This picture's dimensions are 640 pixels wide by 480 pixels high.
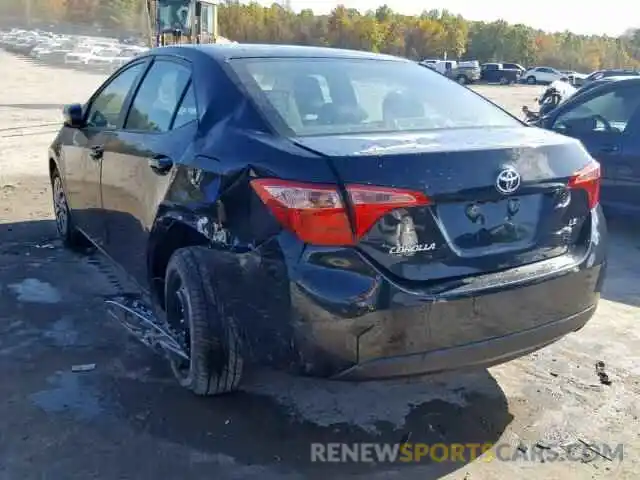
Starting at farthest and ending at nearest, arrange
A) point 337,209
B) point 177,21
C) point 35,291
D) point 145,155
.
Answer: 1. point 177,21
2. point 35,291
3. point 145,155
4. point 337,209

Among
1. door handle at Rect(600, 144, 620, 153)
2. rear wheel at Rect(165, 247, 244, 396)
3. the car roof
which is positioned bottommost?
rear wheel at Rect(165, 247, 244, 396)

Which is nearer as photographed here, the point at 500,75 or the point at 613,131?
the point at 613,131

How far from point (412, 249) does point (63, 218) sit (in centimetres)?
413

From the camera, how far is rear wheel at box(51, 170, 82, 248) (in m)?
5.79

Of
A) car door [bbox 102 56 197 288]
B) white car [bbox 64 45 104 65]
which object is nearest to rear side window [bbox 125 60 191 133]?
car door [bbox 102 56 197 288]

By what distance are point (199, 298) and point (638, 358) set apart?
259cm

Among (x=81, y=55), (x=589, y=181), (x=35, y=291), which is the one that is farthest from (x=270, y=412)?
(x=81, y=55)

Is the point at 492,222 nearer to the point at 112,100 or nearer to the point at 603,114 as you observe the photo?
the point at 112,100

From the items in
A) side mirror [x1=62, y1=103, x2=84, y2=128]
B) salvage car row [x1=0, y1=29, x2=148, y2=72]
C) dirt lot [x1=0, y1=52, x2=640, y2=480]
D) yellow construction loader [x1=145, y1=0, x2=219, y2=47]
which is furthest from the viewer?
salvage car row [x1=0, y1=29, x2=148, y2=72]

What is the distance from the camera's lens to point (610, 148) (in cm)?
669

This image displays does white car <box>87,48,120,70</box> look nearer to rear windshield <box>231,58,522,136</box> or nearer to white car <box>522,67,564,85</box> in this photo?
rear windshield <box>231,58,522,136</box>

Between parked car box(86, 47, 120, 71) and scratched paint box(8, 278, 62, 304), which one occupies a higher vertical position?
scratched paint box(8, 278, 62, 304)

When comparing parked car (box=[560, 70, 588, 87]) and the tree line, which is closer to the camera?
parked car (box=[560, 70, 588, 87])

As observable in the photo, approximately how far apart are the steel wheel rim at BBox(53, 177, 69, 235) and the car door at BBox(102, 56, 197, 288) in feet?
4.74
